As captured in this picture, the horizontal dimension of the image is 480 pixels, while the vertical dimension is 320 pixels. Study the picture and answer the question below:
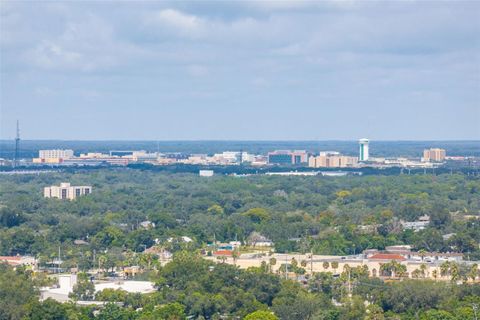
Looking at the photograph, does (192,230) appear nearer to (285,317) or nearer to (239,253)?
(239,253)

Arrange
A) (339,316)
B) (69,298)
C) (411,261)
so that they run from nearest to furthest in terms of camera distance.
Answer: (339,316)
(69,298)
(411,261)

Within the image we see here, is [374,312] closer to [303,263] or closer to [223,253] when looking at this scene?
[303,263]

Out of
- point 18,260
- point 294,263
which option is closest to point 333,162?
point 18,260

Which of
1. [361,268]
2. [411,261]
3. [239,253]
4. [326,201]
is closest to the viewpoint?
[361,268]

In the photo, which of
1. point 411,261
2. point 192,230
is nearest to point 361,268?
point 411,261

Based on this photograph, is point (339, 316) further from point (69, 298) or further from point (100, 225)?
point (100, 225)

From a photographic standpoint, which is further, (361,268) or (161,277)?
(361,268)

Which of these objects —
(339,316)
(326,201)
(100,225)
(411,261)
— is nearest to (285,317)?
(339,316)

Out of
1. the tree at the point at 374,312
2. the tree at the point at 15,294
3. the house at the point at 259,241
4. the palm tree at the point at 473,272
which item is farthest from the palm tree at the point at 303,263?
the tree at the point at 374,312

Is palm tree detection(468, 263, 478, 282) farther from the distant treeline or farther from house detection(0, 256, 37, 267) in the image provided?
the distant treeline
